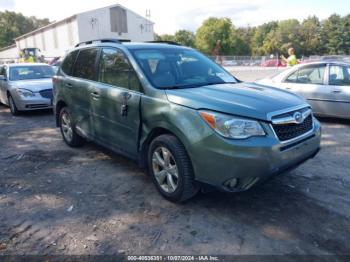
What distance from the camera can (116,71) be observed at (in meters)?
4.37

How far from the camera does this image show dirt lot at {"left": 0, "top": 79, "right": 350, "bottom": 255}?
2.99 meters

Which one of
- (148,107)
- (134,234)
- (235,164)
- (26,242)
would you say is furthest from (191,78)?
(26,242)

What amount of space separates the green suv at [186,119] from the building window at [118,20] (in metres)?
52.1

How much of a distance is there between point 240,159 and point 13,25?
10775cm

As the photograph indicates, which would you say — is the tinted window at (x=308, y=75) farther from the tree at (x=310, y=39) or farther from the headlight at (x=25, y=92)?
the tree at (x=310, y=39)

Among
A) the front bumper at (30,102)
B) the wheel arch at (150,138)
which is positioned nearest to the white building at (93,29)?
the front bumper at (30,102)

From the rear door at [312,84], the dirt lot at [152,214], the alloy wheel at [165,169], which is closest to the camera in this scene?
the dirt lot at [152,214]

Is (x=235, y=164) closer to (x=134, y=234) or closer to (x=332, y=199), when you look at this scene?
(x=134, y=234)

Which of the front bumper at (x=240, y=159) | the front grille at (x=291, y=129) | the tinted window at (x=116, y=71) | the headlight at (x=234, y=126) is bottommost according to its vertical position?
the front bumper at (x=240, y=159)

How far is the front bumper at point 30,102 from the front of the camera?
29.1ft

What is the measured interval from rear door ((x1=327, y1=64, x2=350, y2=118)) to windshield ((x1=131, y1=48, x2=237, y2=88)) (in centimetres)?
350

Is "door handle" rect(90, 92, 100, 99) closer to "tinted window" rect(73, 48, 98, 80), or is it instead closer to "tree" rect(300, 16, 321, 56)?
"tinted window" rect(73, 48, 98, 80)

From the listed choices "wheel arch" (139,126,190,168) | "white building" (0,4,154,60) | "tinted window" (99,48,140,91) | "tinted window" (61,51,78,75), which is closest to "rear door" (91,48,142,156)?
"tinted window" (99,48,140,91)

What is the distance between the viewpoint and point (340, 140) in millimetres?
6129
